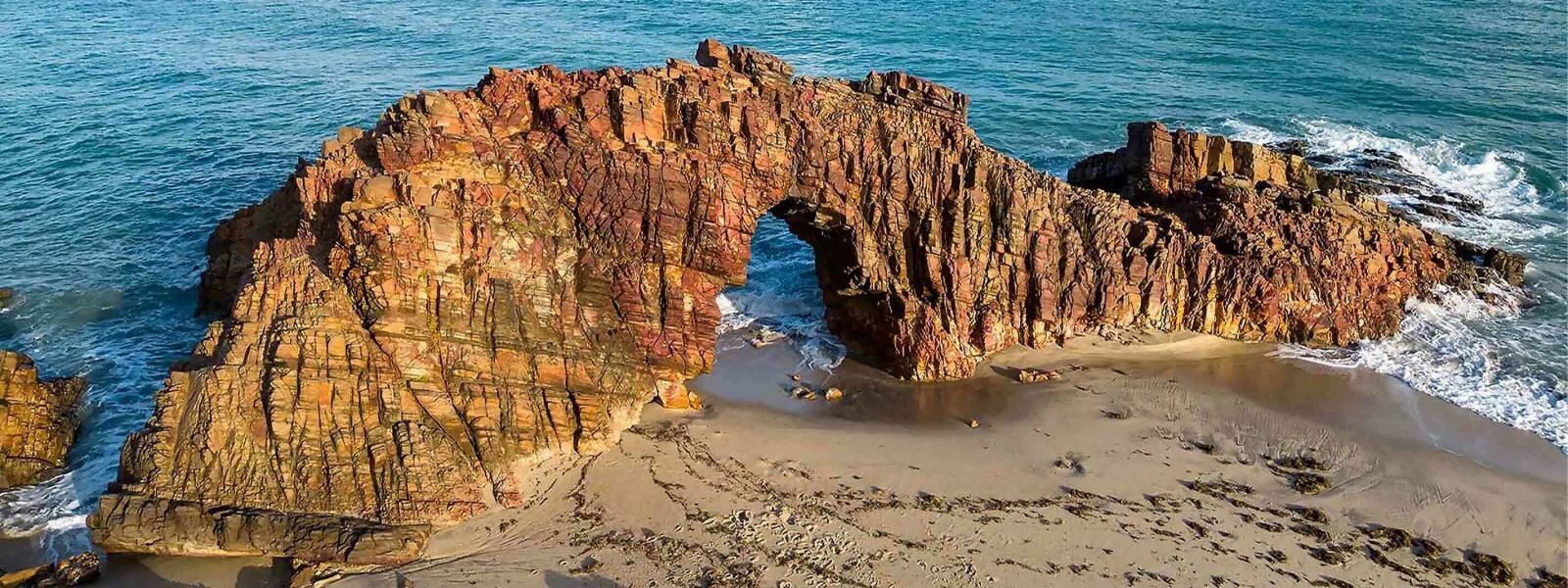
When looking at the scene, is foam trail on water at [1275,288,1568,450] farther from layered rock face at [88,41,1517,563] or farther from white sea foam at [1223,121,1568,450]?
layered rock face at [88,41,1517,563]

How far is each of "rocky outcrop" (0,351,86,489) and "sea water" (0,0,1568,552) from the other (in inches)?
21.3

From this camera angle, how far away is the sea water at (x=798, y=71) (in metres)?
28.1

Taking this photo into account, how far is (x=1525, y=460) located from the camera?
22.8 meters

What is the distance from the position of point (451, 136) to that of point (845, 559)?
1401 cm

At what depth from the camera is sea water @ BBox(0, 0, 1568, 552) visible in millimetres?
28062

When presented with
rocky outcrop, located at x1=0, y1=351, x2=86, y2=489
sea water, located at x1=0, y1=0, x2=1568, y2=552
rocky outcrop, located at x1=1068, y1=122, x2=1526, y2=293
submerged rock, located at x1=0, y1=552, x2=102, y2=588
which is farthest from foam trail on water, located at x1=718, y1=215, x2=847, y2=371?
rocky outcrop, located at x1=0, y1=351, x2=86, y2=489

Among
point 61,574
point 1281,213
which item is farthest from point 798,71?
point 61,574

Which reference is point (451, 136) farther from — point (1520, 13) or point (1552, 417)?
point (1520, 13)

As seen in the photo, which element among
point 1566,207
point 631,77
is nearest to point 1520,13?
point 1566,207

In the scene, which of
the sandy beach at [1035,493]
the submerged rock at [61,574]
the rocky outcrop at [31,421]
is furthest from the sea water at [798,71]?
the sandy beach at [1035,493]

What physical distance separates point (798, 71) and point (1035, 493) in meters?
41.8

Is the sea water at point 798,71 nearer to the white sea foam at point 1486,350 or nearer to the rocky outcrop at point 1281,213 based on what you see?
the white sea foam at point 1486,350

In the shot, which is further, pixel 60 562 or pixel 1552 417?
pixel 1552 417

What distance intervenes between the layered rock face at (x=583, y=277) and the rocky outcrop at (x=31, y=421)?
517 cm
